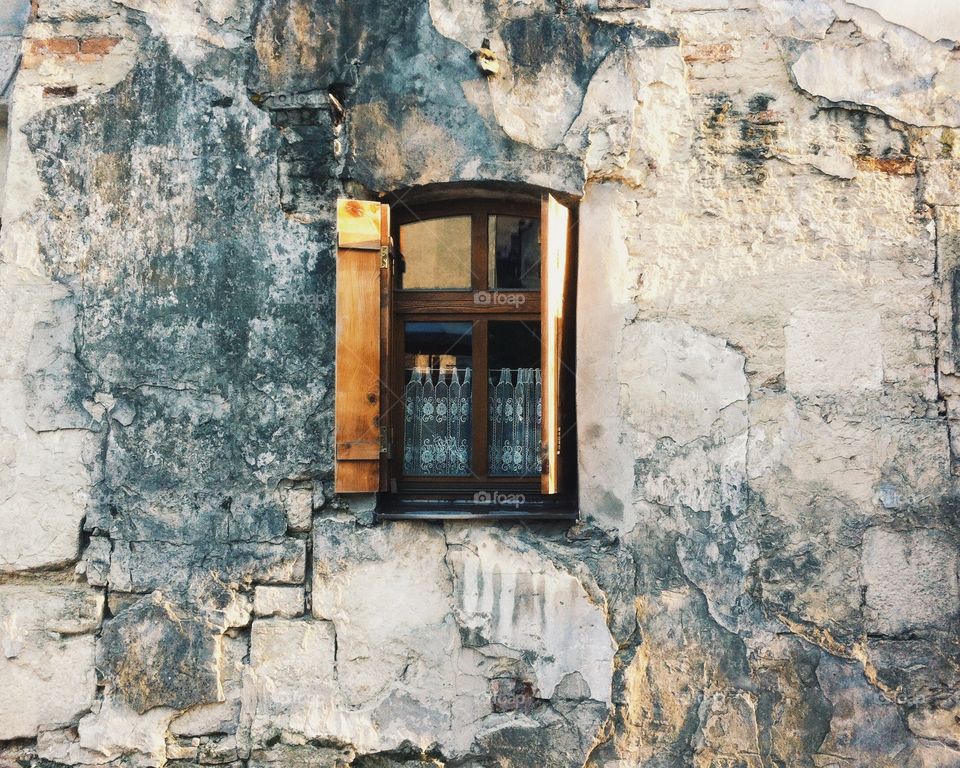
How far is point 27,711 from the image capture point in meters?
3.75

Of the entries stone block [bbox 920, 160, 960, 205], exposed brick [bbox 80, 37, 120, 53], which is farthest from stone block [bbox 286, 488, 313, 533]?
stone block [bbox 920, 160, 960, 205]

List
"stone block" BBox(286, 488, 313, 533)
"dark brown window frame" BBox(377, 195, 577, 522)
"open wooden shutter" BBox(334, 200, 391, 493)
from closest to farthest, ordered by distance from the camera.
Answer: "open wooden shutter" BBox(334, 200, 391, 493), "stone block" BBox(286, 488, 313, 533), "dark brown window frame" BBox(377, 195, 577, 522)

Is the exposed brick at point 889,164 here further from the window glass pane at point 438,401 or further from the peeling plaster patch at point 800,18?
the window glass pane at point 438,401

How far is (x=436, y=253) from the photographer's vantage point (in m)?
4.05

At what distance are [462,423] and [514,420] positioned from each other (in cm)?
24

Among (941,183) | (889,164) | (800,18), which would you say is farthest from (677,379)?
(800,18)

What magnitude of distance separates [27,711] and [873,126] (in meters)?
4.43

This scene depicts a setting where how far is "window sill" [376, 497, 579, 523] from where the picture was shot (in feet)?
12.2

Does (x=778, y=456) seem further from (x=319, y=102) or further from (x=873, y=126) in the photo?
(x=319, y=102)

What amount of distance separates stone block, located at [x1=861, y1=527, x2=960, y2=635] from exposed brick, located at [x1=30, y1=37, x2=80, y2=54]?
4.09m

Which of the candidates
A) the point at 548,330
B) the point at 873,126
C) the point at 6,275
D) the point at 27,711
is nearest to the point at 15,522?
the point at 27,711

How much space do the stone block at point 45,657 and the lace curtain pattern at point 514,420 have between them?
185 centimetres

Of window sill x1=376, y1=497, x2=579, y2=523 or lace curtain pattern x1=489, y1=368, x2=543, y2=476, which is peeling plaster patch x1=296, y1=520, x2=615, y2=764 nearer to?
window sill x1=376, y1=497, x2=579, y2=523

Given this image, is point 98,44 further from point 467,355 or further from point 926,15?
point 926,15
